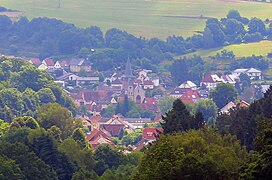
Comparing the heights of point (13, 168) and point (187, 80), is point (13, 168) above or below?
above

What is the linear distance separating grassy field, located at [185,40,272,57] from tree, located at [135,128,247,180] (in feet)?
446

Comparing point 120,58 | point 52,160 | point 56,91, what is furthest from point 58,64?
point 52,160

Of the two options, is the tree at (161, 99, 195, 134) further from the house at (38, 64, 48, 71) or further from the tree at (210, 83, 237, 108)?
the house at (38, 64, 48, 71)

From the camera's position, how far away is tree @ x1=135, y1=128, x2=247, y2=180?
37031 millimetres

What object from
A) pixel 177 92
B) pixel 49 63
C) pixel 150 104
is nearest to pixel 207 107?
pixel 150 104

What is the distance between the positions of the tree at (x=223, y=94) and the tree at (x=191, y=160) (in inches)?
2858

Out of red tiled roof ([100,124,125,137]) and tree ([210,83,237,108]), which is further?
red tiled roof ([100,124,125,137])

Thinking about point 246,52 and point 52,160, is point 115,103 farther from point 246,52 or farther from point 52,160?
point 52,160

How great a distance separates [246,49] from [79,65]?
2294 cm

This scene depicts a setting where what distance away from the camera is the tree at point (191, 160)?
1458 inches

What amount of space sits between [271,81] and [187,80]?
16.0 m

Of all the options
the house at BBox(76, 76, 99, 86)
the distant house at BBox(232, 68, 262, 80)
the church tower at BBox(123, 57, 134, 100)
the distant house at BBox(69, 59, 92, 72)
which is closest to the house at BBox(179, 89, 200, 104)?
the church tower at BBox(123, 57, 134, 100)

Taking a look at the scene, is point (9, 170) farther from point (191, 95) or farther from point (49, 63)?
point (49, 63)

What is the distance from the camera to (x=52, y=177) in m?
55.8
